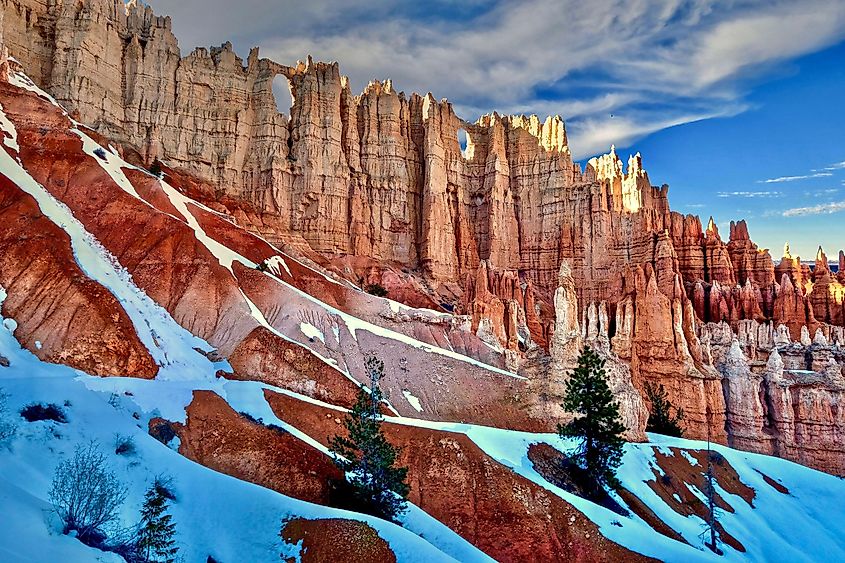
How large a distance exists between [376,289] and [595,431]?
32.0 metres

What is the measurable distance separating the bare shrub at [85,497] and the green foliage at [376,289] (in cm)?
3960

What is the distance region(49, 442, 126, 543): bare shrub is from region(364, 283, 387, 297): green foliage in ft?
130

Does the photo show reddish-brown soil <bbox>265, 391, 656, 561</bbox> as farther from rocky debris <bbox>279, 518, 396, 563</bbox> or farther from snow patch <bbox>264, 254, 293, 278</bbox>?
snow patch <bbox>264, 254, 293, 278</bbox>

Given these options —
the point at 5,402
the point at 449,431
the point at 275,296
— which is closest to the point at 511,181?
the point at 275,296

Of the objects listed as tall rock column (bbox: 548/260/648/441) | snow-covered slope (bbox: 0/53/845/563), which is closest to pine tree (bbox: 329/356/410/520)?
snow-covered slope (bbox: 0/53/845/563)

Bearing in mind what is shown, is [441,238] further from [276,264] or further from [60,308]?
[60,308]

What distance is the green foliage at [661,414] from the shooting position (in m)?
45.6

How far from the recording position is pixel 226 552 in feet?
49.7

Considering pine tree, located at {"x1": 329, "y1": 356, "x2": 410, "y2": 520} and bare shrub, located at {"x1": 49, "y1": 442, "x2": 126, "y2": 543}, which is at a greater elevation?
bare shrub, located at {"x1": 49, "y1": 442, "x2": 126, "y2": 543}

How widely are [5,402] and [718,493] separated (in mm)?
35960

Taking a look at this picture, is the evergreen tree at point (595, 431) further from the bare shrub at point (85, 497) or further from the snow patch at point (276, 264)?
the snow patch at point (276, 264)

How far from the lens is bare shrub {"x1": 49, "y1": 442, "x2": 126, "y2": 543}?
494 inches

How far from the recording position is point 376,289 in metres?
55.6

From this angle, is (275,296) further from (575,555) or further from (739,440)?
(739,440)
